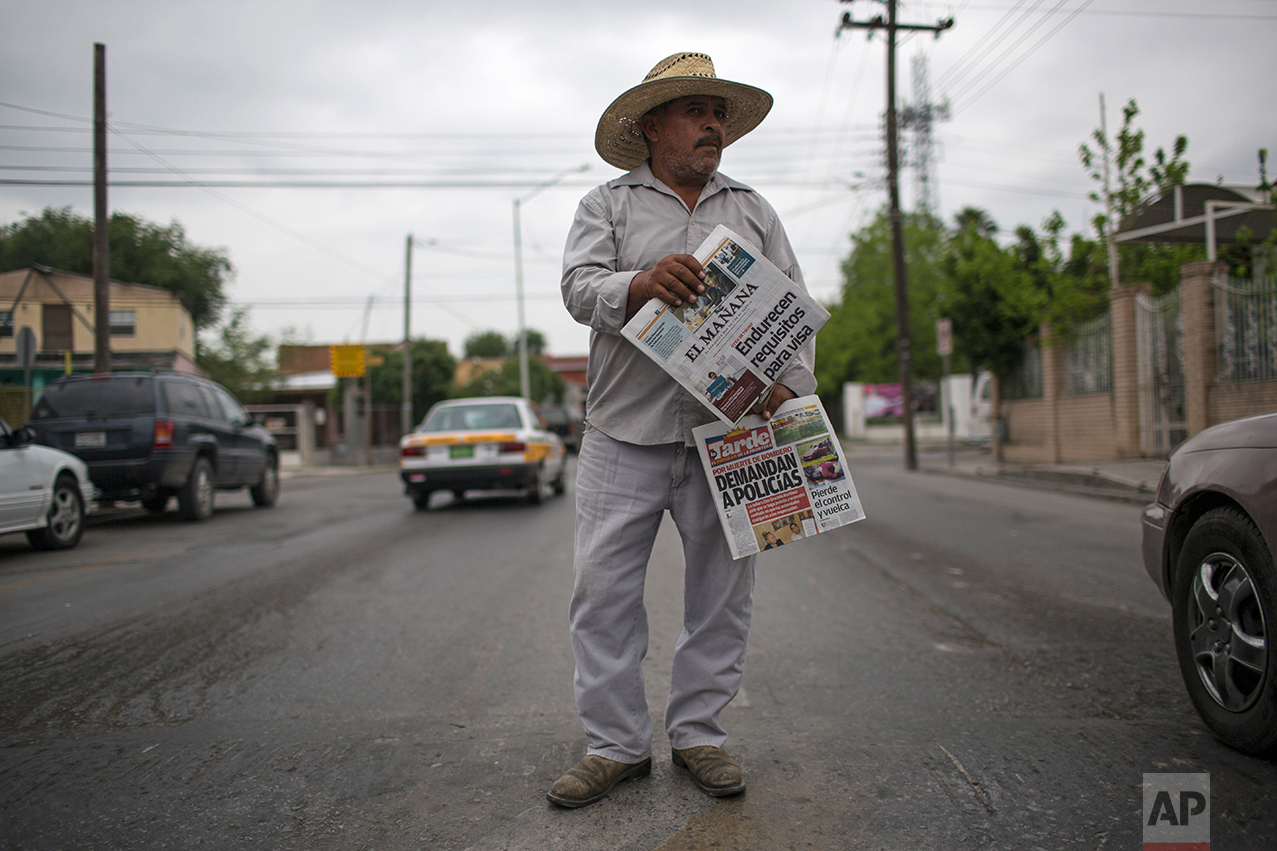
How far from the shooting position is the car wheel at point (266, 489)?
12707 mm

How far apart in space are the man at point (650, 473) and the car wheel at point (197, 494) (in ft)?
29.5

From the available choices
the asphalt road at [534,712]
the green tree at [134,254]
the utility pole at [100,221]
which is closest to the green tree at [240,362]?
the green tree at [134,254]

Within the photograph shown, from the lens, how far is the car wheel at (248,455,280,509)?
41.7 ft

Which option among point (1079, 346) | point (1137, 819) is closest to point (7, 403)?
point (1137, 819)

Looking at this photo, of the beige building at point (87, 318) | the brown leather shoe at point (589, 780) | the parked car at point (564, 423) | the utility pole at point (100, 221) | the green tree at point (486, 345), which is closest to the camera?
the brown leather shoe at point (589, 780)

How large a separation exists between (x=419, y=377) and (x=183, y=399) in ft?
103

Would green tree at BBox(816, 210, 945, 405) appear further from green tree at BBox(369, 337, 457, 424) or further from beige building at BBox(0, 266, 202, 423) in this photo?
beige building at BBox(0, 266, 202, 423)

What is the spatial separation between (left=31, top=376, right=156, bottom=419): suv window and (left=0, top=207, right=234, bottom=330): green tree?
72.8ft

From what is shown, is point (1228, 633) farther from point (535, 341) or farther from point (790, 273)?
point (535, 341)

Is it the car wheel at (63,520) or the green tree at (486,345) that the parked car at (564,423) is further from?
the green tree at (486,345)

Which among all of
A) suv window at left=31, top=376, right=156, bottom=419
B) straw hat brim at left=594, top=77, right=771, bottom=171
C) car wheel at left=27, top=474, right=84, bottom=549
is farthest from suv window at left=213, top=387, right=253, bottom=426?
straw hat brim at left=594, top=77, right=771, bottom=171

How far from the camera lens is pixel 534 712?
328cm

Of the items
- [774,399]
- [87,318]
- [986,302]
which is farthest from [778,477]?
[87,318]

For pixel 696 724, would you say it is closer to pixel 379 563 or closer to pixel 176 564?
pixel 379 563
